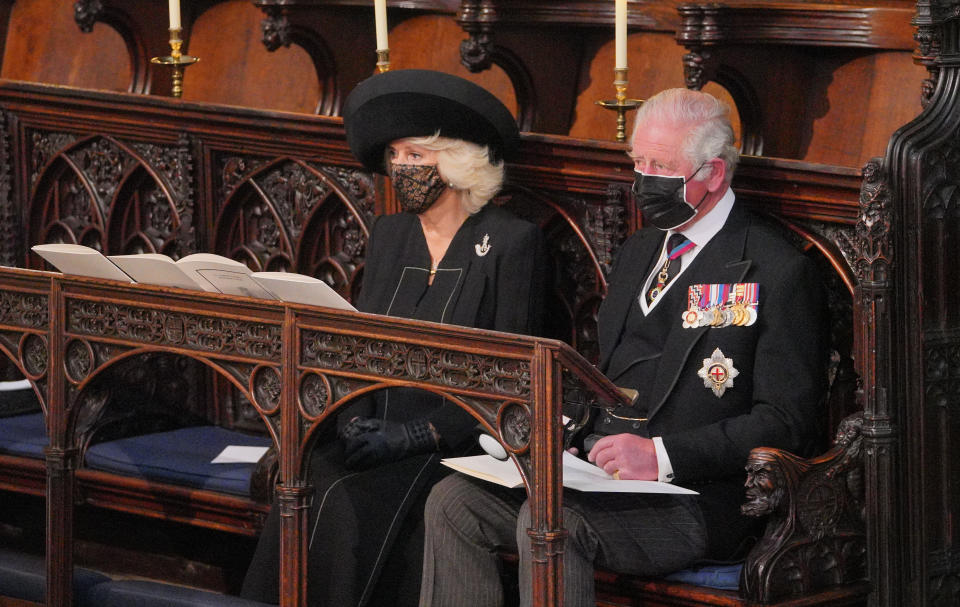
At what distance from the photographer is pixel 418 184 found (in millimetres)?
4480

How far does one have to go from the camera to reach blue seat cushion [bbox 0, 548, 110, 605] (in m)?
4.21

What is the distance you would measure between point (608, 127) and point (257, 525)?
176 centimetres

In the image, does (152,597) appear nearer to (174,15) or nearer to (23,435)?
(23,435)

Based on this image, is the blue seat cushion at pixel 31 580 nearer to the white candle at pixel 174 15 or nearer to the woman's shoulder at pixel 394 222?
the woman's shoulder at pixel 394 222

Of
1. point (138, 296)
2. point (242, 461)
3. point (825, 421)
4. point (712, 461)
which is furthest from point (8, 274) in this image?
point (825, 421)

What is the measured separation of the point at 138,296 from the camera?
4016 millimetres

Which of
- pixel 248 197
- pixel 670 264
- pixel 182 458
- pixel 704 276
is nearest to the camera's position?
pixel 704 276

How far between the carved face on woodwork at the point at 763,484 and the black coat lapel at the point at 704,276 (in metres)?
0.38

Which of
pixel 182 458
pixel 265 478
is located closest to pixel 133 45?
pixel 182 458

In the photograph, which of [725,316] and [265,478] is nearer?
[725,316]

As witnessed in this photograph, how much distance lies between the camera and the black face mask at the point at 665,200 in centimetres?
398

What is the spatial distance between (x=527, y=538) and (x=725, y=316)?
73cm

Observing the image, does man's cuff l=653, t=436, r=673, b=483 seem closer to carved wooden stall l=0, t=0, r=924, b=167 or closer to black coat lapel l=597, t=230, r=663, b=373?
black coat lapel l=597, t=230, r=663, b=373

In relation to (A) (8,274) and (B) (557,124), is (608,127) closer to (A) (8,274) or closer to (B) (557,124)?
(B) (557,124)
